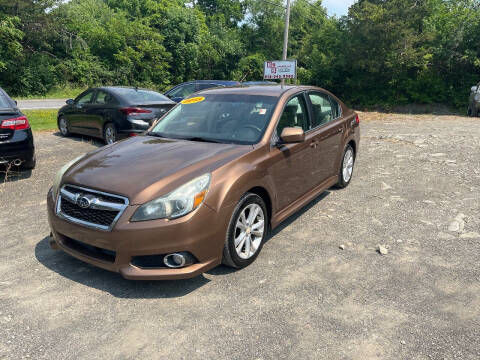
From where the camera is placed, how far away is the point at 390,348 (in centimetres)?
267

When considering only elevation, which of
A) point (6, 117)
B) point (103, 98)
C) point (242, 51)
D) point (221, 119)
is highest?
point (242, 51)

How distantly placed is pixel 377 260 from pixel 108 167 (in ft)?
8.94

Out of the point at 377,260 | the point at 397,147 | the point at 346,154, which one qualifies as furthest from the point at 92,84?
the point at 377,260

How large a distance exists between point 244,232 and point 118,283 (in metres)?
1.19

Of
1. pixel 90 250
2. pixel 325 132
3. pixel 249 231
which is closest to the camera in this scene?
pixel 90 250

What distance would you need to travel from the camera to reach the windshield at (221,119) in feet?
13.7

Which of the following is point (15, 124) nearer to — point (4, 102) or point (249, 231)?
point (4, 102)

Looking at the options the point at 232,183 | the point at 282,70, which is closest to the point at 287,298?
the point at 232,183

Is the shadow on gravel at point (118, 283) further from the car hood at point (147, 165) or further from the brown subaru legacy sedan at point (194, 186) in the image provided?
the car hood at point (147, 165)

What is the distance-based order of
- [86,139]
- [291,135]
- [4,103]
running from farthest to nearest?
[86,139] → [4,103] → [291,135]

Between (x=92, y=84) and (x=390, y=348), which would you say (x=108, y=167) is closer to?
(x=390, y=348)

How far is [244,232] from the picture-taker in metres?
3.66

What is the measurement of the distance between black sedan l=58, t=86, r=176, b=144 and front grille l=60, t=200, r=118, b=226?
5.46 m

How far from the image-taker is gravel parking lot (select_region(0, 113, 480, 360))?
106 inches
